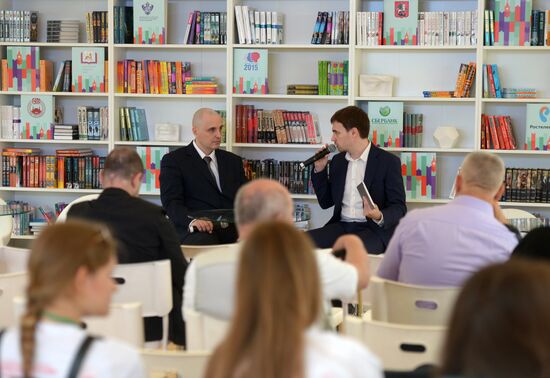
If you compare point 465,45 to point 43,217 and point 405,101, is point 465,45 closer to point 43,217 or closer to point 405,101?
point 405,101

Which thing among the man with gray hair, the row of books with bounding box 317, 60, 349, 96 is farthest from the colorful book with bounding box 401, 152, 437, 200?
the man with gray hair

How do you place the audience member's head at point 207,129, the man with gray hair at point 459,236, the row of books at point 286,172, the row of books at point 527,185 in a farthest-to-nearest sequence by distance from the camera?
the row of books at point 286,172 → the row of books at point 527,185 → the audience member's head at point 207,129 → the man with gray hair at point 459,236

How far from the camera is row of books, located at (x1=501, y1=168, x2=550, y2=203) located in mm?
6582

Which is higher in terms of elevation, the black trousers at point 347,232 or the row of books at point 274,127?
the row of books at point 274,127

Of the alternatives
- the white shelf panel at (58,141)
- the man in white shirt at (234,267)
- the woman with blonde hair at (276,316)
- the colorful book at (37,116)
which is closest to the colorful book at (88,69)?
the colorful book at (37,116)

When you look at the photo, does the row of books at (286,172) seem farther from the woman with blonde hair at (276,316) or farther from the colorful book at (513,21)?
the woman with blonde hair at (276,316)

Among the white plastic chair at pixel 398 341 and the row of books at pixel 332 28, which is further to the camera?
the row of books at pixel 332 28

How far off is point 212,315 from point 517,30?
437 cm

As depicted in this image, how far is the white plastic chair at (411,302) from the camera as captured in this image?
3.14 meters

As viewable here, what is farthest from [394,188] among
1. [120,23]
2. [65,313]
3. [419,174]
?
[65,313]

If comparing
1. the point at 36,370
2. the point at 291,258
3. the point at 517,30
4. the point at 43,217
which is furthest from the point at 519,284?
the point at 43,217

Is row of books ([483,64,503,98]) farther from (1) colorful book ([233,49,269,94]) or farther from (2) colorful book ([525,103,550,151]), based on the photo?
(1) colorful book ([233,49,269,94])

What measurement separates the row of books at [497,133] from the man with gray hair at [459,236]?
9.69 ft

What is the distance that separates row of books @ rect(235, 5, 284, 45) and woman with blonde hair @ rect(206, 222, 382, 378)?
16.8ft
